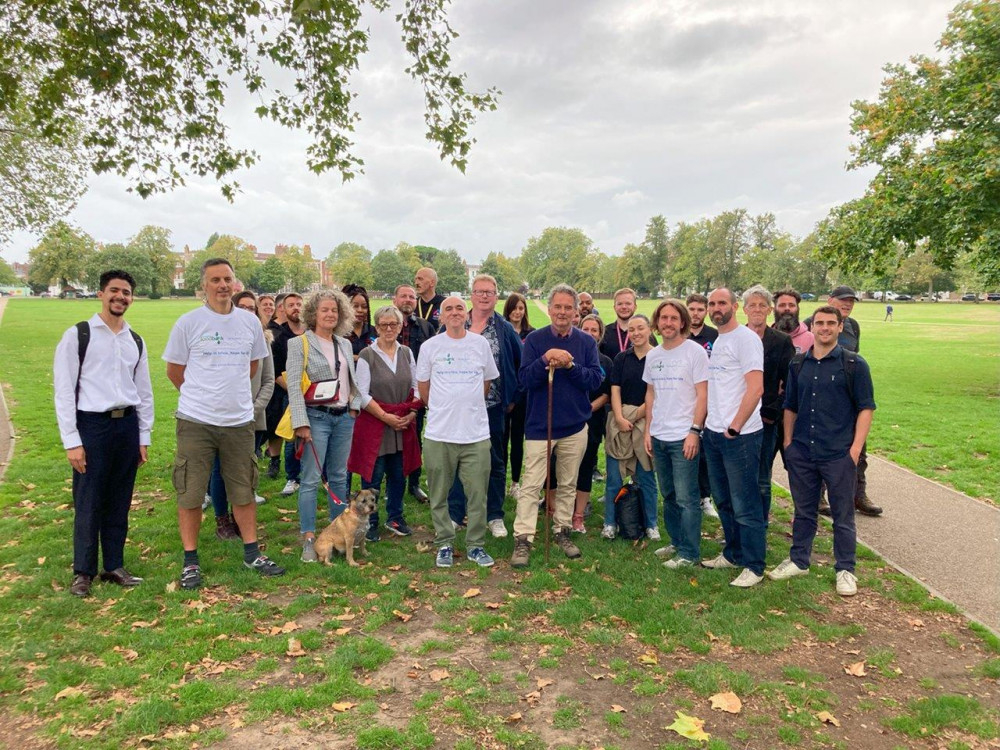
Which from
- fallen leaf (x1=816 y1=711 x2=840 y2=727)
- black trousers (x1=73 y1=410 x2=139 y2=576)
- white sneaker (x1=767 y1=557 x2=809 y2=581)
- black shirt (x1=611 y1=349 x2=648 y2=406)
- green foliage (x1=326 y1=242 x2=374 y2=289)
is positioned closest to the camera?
fallen leaf (x1=816 y1=711 x2=840 y2=727)

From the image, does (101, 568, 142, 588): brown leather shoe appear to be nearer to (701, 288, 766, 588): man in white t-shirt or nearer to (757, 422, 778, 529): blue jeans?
(701, 288, 766, 588): man in white t-shirt

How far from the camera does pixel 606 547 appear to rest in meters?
5.86

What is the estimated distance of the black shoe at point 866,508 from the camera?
6.88 m

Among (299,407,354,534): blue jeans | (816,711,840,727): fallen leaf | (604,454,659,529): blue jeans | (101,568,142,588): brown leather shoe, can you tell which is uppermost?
(299,407,354,534): blue jeans

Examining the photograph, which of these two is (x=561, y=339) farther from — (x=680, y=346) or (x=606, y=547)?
(x=606, y=547)

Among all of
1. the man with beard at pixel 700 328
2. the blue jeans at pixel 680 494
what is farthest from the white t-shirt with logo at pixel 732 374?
the man with beard at pixel 700 328

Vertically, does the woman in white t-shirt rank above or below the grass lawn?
above

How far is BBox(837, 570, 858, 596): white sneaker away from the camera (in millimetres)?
4875

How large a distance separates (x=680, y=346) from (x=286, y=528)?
15.0 ft

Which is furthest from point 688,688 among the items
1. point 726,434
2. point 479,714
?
point 726,434

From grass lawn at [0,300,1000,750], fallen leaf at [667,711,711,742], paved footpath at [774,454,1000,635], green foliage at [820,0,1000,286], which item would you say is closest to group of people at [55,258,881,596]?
grass lawn at [0,300,1000,750]

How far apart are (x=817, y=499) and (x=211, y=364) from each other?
528cm

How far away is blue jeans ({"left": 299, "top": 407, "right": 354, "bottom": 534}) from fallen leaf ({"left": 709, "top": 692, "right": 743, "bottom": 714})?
11.7 ft

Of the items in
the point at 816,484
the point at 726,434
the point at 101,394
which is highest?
the point at 101,394
